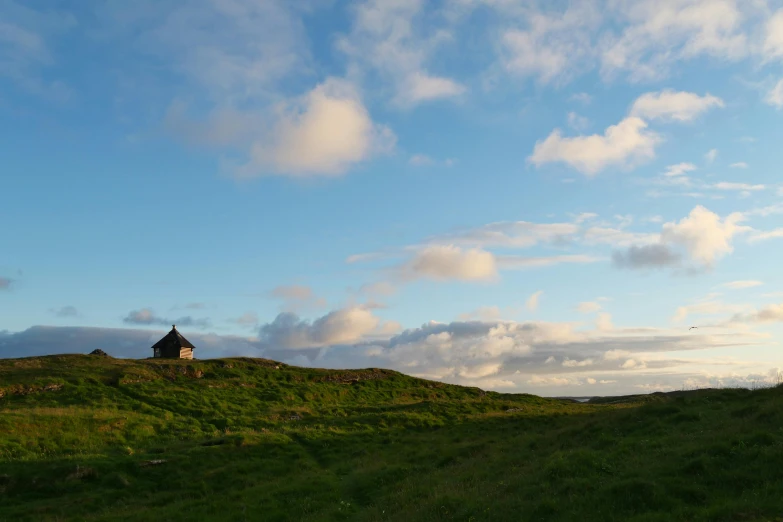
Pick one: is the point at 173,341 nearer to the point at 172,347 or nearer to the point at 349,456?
the point at 172,347

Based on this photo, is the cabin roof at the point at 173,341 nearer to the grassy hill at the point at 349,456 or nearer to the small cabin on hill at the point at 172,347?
the small cabin on hill at the point at 172,347

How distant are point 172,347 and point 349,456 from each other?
57118 mm

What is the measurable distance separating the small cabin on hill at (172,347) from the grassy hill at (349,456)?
18.9 m

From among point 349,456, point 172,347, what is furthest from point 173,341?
point 349,456

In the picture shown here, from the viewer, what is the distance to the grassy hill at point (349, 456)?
16.9 meters

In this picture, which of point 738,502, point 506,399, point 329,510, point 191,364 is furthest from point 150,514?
point 506,399

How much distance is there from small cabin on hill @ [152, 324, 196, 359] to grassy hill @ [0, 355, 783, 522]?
18.9m

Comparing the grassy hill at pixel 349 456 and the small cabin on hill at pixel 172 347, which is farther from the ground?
the small cabin on hill at pixel 172 347

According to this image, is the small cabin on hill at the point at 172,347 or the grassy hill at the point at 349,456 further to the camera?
the small cabin on hill at the point at 172,347

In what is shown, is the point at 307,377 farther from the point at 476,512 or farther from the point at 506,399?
the point at 476,512

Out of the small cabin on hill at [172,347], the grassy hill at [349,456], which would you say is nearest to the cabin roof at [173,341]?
the small cabin on hill at [172,347]

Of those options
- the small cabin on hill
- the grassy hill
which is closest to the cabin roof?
the small cabin on hill

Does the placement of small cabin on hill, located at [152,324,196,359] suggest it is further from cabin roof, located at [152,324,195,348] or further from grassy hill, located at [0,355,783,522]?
grassy hill, located at [0,355,783,522]

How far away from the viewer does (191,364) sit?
70812mm
